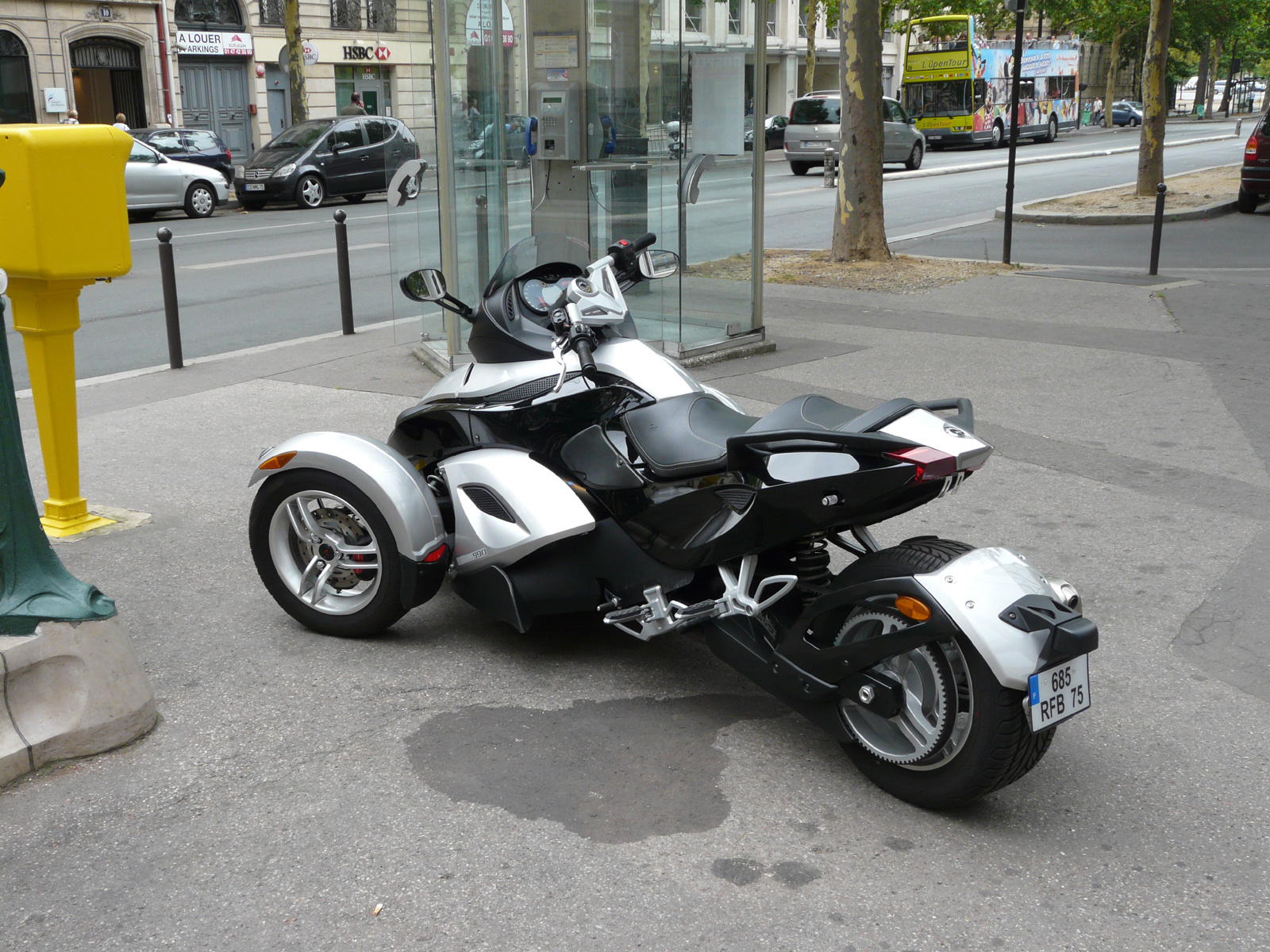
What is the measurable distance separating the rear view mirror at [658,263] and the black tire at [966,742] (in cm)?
125

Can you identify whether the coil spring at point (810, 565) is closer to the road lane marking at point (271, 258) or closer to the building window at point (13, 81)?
the road lane marking at point (271, 258)

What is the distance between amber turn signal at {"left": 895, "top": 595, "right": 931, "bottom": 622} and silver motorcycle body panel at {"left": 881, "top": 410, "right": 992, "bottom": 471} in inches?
13.4

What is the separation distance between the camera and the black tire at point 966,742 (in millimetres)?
2967

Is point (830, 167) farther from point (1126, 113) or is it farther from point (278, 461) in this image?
point (1126, 113)

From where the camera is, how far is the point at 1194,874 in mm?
2969

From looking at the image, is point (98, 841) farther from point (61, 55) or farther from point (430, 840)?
point (61, 55)

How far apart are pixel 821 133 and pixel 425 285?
89.6ft

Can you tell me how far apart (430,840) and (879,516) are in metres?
1.38

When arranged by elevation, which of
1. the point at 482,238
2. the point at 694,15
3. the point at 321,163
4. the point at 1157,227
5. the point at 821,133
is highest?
the point at 694,15

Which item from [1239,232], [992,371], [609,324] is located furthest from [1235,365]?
[1239,232]

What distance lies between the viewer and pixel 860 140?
14.1m

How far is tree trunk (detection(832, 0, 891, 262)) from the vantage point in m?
13.7

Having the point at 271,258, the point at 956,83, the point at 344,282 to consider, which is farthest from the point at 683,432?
the point at 956,83

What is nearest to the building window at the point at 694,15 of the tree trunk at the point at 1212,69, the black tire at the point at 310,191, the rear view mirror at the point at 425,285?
→ the rear view mirror at the point at 425,285
